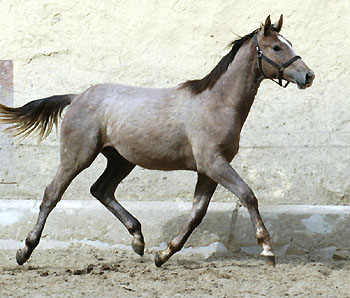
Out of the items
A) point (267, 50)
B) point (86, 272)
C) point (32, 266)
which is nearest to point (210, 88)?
point (267, 50)

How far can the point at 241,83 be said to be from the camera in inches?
175

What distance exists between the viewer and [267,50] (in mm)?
4340

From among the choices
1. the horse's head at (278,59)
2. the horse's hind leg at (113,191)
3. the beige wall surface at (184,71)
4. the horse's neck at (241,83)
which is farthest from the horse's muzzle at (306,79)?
the horse's hind leg at (113,191)

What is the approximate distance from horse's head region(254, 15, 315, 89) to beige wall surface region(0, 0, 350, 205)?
1465 millimetres

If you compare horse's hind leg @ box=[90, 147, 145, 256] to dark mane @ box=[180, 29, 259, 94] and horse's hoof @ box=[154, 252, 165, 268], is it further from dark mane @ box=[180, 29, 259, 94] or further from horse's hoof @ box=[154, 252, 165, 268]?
dark mane @ box=[180, 29, 259, 94]

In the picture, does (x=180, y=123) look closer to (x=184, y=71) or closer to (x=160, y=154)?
(x=160, y=154)

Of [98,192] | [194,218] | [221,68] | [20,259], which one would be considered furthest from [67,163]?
[221,68]

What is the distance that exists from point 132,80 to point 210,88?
5.24ft

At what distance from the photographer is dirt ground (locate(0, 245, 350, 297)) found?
12.8 ft

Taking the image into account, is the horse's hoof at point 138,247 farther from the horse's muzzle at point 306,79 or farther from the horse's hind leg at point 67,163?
the horse's muzzle at point 306,79

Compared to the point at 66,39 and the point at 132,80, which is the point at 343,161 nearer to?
the point at 132,80

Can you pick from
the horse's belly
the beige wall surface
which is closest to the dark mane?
the horse's belly

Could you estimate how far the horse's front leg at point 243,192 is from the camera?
161 inches

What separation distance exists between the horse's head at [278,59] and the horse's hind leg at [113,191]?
4.92ft
